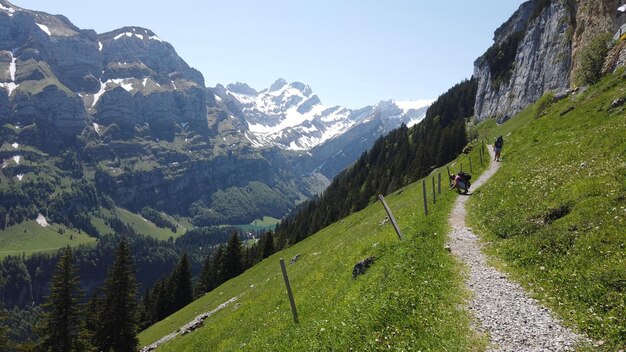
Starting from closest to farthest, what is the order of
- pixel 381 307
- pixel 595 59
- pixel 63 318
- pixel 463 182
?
pixel 381 307, pixel 463 182, pixel 63 318, pixel 595 59

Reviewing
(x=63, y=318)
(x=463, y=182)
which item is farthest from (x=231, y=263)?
(x=463, y=182)

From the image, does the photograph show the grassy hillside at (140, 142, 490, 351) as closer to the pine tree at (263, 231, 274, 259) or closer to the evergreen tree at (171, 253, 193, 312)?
the evergreen tree at (171, 253, 193, 312)

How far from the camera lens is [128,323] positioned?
175ft

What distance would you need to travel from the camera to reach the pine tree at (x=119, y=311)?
52594mm

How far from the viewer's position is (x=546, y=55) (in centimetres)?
9825

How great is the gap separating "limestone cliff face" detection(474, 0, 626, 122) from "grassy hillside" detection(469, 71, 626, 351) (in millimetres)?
31046

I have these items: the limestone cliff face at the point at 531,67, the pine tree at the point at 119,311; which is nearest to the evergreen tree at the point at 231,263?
the pine tree at the point at 119,311

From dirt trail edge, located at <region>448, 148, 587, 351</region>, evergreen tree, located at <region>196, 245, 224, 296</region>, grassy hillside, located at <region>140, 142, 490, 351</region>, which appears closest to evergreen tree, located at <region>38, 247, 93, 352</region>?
grassy hillside, located at <region>140, 142, 490, 351</region>

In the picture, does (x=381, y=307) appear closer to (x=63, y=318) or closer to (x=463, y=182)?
(x=463, y=182)

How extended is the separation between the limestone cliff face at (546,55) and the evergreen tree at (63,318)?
69546 millimetres

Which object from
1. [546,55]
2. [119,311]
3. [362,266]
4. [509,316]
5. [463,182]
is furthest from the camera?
[546,55]

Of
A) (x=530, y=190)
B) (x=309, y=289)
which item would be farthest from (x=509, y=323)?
(x=530, y=190)

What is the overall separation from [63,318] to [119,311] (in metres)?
13.2

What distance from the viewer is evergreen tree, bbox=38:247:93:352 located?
40.0 m
